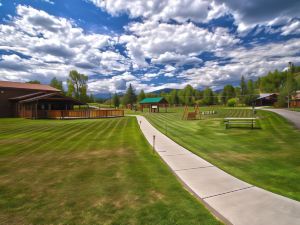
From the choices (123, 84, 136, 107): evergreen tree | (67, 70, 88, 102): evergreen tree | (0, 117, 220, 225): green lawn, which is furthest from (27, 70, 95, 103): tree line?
(0, 117, 220, 225): green lawn

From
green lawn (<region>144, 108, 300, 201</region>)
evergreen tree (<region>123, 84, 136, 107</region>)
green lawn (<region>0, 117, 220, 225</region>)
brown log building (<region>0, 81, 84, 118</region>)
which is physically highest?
evergreen tree (<region>123, 84, 136, 107</region>)

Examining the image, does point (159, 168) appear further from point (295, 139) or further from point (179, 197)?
point (295, 139)

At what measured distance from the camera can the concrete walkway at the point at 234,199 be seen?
152 inches

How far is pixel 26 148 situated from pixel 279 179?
12.3m

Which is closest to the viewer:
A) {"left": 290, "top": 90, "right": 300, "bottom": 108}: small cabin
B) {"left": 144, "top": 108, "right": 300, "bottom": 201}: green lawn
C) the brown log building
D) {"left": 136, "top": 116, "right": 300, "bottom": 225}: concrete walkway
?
{"left": 136, "top": 116, "right": 300, "bottom": 225}: concrete walkway

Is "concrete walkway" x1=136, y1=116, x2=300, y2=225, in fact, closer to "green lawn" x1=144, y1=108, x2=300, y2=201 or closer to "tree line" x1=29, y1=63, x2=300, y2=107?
"green lawn" x1=144, y1=108, x2=300, y2=201

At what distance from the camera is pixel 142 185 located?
5664 mm

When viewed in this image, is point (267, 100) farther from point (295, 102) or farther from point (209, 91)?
point (209, 91)

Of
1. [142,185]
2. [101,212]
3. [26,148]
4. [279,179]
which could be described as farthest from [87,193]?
[26,148]

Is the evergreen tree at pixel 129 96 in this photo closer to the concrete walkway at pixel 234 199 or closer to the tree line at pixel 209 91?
the tree line at pixel 209 91

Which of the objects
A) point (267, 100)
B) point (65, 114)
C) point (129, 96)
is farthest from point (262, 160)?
point (129, 96)

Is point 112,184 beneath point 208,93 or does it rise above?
beneath

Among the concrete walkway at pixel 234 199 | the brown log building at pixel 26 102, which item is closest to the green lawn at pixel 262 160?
the concrete walkway at pixel 234 199

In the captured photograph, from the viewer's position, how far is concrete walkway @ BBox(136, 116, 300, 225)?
12.7 feet
